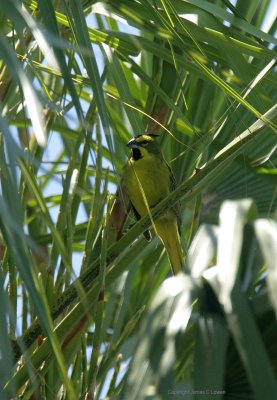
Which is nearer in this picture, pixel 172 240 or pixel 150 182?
pixel 172 240

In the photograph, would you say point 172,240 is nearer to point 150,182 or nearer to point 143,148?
point 150,182

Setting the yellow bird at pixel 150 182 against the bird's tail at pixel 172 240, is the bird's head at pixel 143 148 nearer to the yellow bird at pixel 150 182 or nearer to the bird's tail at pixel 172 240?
the yellow bird at pixel 150 182

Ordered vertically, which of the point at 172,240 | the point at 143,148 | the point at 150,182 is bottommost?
the point at 172,240

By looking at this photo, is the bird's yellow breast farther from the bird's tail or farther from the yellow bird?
the bird's tail

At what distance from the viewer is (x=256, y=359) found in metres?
0.96

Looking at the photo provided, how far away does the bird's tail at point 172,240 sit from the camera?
2834 mm

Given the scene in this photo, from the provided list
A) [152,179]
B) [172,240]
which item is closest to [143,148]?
[152,179]

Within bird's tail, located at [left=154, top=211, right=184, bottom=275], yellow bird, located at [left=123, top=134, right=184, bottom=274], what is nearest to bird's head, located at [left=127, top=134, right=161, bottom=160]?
yellow bird, located at [left=123, top=134, right=184, bottom=274]

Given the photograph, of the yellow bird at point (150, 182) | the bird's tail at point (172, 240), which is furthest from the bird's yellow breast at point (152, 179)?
the bird's tail at point (172, 240)

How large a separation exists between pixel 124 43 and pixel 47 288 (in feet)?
2.42

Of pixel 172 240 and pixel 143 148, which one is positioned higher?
pixel 143 148

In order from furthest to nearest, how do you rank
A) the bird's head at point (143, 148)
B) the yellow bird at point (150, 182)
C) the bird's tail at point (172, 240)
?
the bird's head at point (143, 148), the yellow bird at point (150, 182), the bird's tail at point (172, 240)

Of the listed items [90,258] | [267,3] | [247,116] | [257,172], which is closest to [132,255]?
[90,258]

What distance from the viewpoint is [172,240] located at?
3150mm
